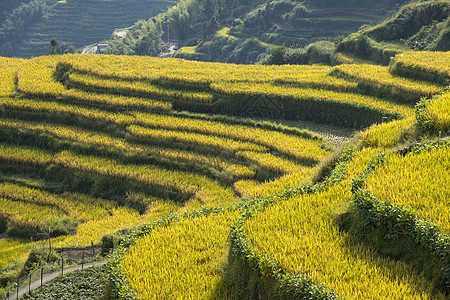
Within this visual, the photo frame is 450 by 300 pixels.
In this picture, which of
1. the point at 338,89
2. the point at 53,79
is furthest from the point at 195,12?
the point at 338,89

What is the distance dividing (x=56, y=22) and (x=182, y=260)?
357 feet

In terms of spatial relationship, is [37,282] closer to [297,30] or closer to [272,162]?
[272,162]

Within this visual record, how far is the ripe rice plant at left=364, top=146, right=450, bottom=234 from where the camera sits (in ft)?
23.8

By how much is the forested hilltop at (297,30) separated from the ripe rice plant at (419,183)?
23660mm

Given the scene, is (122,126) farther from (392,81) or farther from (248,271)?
(248,271)

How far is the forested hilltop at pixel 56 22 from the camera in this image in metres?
97.5

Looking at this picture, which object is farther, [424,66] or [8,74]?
[8,74]

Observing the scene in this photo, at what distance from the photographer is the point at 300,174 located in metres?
12.5

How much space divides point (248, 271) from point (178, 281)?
58.0 inches

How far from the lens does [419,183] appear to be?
8.12 meters

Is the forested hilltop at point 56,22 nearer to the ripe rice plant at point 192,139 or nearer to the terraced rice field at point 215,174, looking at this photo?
the terraced rice field at point 215,174

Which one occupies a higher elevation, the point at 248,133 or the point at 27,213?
the point at 248,133

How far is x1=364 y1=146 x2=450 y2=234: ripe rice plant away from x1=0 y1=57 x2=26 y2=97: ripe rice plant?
21.3 meters

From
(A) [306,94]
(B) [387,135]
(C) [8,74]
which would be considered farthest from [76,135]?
(B) [387,135]
